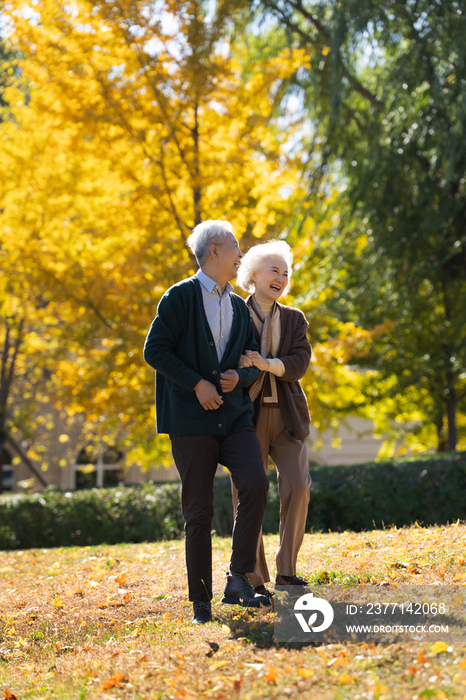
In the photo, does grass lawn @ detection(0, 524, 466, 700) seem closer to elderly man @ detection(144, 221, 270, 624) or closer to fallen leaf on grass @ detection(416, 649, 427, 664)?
fallen leaf on grass @ detection(416, 649, 427, 664)

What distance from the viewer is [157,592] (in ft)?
15.4

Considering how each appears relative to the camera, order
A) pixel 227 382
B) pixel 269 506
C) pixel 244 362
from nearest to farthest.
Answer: pixel 227 382
pixel 244 362
pixel 269 506

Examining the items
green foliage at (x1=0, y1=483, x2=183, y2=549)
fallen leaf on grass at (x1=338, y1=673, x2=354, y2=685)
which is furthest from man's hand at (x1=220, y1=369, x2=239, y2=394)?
green foliage at (x1=0, y1=483, x2=183, y2=549)

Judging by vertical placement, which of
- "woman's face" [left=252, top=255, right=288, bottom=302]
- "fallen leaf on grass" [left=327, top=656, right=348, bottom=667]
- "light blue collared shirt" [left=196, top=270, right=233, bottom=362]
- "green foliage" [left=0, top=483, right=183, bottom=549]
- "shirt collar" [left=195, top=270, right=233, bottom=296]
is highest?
"woman's face" [left=252, top=255, right=288, bottom=302]

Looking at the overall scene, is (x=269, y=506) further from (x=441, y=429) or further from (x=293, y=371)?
(x=441, y=429)

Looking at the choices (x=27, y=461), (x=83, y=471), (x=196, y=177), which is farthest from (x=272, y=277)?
(x=83, y=471)

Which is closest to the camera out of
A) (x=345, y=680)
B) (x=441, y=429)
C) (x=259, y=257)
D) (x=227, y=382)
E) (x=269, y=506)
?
(x=345, y=680)

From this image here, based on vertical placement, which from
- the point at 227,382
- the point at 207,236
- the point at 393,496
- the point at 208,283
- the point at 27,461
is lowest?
the point at 393,496

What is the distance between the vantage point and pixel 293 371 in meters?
4.03

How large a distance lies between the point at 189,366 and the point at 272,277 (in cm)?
83

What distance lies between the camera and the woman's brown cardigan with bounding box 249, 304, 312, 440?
4016mm

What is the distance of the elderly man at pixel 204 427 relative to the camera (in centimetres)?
360

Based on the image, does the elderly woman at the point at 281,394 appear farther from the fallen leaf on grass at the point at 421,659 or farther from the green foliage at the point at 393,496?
the green foliage at the point at 393,496

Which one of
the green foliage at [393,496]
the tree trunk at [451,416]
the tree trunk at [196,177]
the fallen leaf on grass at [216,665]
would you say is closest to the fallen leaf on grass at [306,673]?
the fallen leaf on grass at [216,665]
